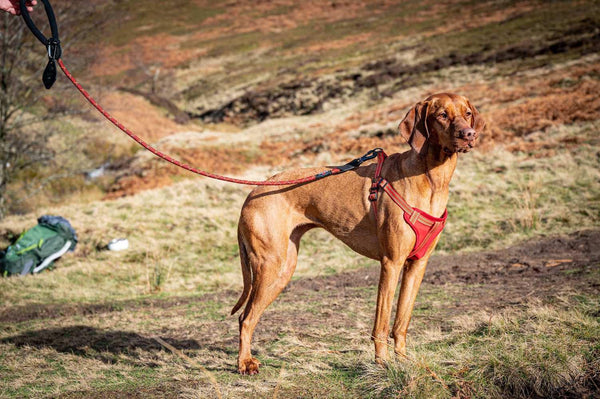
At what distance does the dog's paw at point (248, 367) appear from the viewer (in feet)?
13.1

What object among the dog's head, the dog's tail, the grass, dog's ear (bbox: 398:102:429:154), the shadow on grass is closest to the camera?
the dog's head

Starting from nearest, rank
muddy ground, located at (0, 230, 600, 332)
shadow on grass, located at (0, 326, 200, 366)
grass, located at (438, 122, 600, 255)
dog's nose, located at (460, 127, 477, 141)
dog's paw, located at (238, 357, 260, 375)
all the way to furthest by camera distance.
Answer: dog's nose, located at (460, 127, 477, 141)
dog's paw, located at (238, 357, 260, 375)
shadow on grass, located at (0, 326, 200, 366)
muddy ground, located at (0, 230, 600, 332)
grass, located at (438, 122, 600, 255)

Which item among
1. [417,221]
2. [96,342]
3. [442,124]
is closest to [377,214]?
[417,221]

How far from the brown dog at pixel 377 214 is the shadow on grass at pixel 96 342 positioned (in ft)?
5.27

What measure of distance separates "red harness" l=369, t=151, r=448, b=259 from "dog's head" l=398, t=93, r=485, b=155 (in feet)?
1.28

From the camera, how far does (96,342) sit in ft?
18.5

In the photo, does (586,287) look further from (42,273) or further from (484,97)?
(484,97)

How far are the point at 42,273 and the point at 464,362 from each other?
30.7ft

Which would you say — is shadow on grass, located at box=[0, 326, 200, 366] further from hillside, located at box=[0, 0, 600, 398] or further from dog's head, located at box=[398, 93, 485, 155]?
dog's head, located at box=[398, 93, 485, 155]

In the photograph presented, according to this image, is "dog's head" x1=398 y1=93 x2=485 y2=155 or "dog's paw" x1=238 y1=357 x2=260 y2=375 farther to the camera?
"dog's paw" x1=238 y1=357 x2=260 y2=375

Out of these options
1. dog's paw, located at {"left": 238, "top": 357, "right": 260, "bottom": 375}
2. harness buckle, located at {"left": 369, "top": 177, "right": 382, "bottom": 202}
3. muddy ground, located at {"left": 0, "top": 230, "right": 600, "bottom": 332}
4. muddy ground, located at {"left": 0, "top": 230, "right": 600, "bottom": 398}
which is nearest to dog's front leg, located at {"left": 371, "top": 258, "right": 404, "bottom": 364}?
harness buckle, located at {"left": 369, "top": 177, "right": 382, "bottom": 202}

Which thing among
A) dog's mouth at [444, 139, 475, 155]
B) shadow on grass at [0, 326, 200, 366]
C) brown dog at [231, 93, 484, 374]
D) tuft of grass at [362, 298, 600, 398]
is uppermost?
dog's mouth at [444, 139, 475, 155]

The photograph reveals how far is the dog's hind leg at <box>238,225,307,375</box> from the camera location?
13.2 ft

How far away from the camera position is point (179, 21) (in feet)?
259
